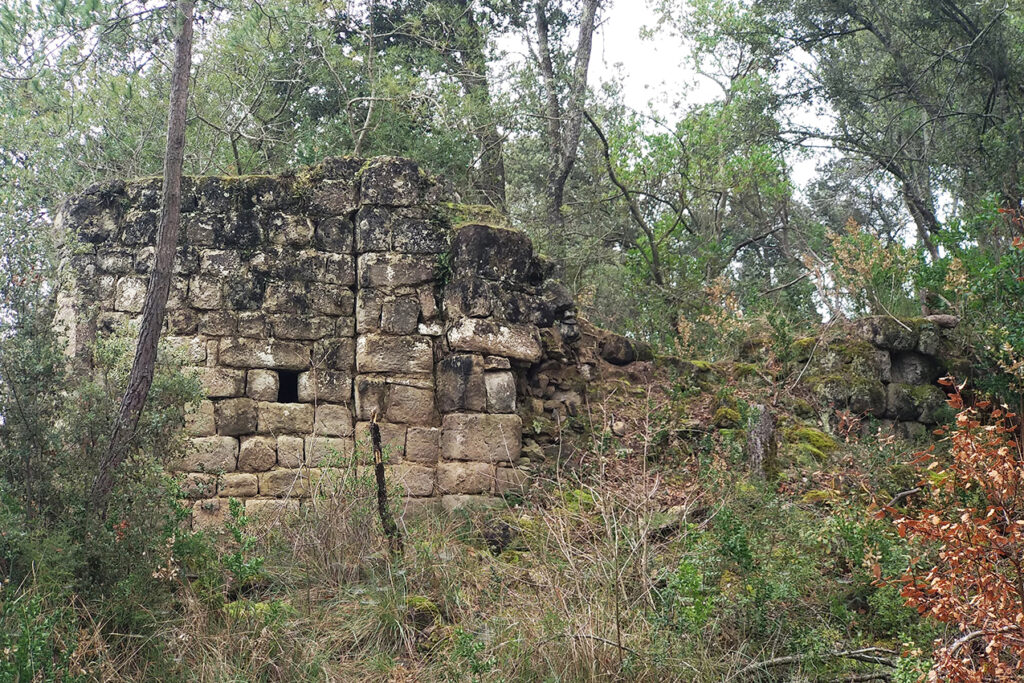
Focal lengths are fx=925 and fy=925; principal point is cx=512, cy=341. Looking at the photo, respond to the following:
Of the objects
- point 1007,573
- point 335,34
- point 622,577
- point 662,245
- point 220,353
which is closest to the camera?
point 1007,573

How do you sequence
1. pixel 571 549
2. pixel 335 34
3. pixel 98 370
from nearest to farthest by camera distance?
pixel 571 549, pixel 98 370, pixel 335 34

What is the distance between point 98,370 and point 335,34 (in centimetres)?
1100

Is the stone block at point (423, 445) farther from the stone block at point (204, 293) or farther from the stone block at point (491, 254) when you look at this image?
the stone block at point (204, 293)

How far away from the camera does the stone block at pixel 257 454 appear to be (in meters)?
8.18

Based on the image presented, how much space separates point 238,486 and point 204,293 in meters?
1.78

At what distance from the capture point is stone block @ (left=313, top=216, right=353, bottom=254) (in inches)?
344

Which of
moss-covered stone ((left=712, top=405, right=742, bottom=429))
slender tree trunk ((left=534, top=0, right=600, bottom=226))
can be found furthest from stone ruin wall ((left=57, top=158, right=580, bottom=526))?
slender tree trunk ((left=534, top=0, right=600, bottom=226))

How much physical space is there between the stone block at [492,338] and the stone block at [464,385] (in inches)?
4.6

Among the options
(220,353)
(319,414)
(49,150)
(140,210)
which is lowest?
(319,414)

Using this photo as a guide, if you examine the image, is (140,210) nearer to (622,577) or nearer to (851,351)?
(622,577)

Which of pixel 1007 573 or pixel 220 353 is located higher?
pixel 220 353

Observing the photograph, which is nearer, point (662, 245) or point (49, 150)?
point (49, 150)

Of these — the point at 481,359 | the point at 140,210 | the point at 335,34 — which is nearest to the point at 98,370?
the point at 140,210

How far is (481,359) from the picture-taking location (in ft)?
27.6
